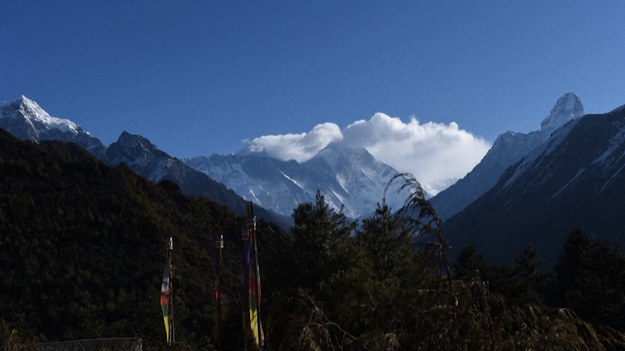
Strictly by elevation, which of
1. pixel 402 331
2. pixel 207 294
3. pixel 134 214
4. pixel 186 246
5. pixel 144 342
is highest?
pixel 134 214

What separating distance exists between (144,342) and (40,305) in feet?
58.6

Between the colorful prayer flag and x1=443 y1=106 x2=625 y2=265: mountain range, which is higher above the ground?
Result: x1=443 y1=106 x2=625 y2=265: mountain range

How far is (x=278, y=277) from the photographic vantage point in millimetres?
24297

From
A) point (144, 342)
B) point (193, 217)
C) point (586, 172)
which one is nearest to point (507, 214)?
point (586, 172)

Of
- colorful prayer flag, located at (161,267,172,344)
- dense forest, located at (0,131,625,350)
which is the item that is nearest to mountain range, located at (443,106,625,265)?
dense forest, located at (0,131,625,350)

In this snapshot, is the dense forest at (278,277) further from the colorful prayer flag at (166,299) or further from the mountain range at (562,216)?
the mountain range at (562,216)

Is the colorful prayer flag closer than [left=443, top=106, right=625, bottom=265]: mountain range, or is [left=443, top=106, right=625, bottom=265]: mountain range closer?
the colorful prayer flag

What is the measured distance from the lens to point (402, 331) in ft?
18.9

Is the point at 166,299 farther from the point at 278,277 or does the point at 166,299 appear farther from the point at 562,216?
the point at 562,216

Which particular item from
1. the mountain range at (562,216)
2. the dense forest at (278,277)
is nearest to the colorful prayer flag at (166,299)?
the dense forest at (278,277)

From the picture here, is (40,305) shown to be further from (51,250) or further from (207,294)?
(207,294)

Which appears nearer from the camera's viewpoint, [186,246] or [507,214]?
[186,246]

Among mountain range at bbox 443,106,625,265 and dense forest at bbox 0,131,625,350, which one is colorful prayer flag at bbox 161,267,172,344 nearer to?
dense forest at bbox 0,131,625,350

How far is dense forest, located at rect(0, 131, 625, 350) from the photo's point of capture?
5777mm
